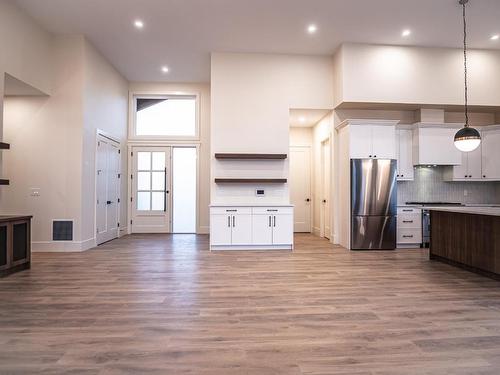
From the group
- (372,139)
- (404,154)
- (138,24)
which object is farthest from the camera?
(404,154)

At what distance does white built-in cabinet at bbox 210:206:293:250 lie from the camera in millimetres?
5570

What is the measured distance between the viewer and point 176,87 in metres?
7.93

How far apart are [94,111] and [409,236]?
6.73 m

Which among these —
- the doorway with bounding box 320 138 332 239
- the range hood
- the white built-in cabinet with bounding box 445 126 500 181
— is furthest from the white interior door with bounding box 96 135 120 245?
the white built-in cabinet with bounding box 445 126 500 181

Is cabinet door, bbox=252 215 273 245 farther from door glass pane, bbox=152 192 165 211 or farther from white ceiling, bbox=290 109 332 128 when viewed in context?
door glass pane, bbox=152 192 165 211

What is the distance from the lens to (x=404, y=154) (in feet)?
20.6

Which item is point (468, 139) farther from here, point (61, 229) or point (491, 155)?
point (61, 229)

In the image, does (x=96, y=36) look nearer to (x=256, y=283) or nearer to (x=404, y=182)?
(x=256, y=283)

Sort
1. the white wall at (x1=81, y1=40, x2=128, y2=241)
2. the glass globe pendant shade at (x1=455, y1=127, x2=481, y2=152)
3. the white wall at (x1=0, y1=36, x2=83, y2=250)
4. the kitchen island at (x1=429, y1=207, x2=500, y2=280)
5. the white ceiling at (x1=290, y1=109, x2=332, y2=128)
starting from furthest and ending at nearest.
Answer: the white ceiling at (x1=290, y1=109, x2=332, y2=128), the white wall at (x1=81, y1=40, x2=128, y2=241), the white wall at (x1=0, y1=36, x2=83, y2=250), the glass globe pendant shade at (x1=455, y1=127, x2=481, y2=152), the kitchen island at (x1=429, y1=207, x2=500, y2=280)

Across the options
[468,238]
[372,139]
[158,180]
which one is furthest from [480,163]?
[158,180]

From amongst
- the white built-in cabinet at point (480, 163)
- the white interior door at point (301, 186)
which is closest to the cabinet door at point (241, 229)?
the white interior door at point (301, 186)

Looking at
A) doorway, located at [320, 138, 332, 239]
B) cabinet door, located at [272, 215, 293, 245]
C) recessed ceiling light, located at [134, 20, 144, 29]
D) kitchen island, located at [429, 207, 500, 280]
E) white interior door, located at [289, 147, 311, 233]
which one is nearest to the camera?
kitchen island, located at [429, 207, 500, 280]

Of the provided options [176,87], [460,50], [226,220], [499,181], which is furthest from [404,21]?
[176,87]

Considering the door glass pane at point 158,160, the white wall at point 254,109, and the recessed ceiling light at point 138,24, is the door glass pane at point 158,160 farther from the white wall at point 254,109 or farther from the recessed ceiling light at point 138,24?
the recessed ceiling light at point 138,24
